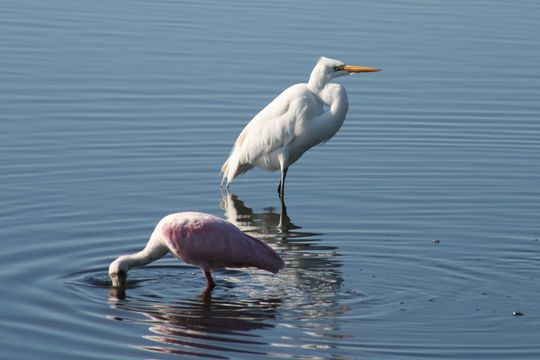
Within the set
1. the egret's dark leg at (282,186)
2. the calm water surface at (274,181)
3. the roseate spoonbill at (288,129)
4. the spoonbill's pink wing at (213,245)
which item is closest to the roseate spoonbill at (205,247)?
the spoonbill's pink wing at (213,245)

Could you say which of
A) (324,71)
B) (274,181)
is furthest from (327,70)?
(274,181)

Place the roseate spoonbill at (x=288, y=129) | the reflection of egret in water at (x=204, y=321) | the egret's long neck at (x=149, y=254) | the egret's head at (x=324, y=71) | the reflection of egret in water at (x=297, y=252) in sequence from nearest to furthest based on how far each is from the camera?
1. the reflection of egret in water at (x=204, y=321)
2. the reflection of egret in water at (x=297, y=252)
3. the egret's long neck at (x=149, y=254)
4. the roseate spoonbill at (x=288, y=129)
5. the egret's head at (x=324, y=71)

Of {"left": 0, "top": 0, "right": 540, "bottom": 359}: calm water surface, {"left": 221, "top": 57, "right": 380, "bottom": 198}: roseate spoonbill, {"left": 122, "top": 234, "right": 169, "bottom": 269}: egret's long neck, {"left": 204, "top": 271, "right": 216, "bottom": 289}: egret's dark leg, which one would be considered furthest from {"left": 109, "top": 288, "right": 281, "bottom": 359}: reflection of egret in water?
{"left": 221, "top": 57, "right": 380, "bottom": 198}: roseate spoonbill

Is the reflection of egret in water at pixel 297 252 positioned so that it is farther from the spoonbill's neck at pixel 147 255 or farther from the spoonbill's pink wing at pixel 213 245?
the spoonbill's neck at pixel 147 255

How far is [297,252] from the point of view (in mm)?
13562

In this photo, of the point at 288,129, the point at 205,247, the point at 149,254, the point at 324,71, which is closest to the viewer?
the point at 205,247

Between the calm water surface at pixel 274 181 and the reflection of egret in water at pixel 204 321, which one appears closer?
the reflection of egret in water at pixel 204 321

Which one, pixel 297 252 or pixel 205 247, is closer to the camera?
pixel 205 247

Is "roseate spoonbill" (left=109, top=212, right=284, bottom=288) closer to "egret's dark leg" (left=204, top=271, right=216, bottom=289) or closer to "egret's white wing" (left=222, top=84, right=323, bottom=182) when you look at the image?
"egret's dark leg" (left=204, top=271, right=216, bottom=289)

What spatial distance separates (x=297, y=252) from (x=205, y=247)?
1814mm

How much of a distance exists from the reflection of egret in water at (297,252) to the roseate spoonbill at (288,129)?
82 centimetres

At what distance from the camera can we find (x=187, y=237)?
1198 cm

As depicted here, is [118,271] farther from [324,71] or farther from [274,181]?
[324,71]

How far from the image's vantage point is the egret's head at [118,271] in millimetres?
11953
